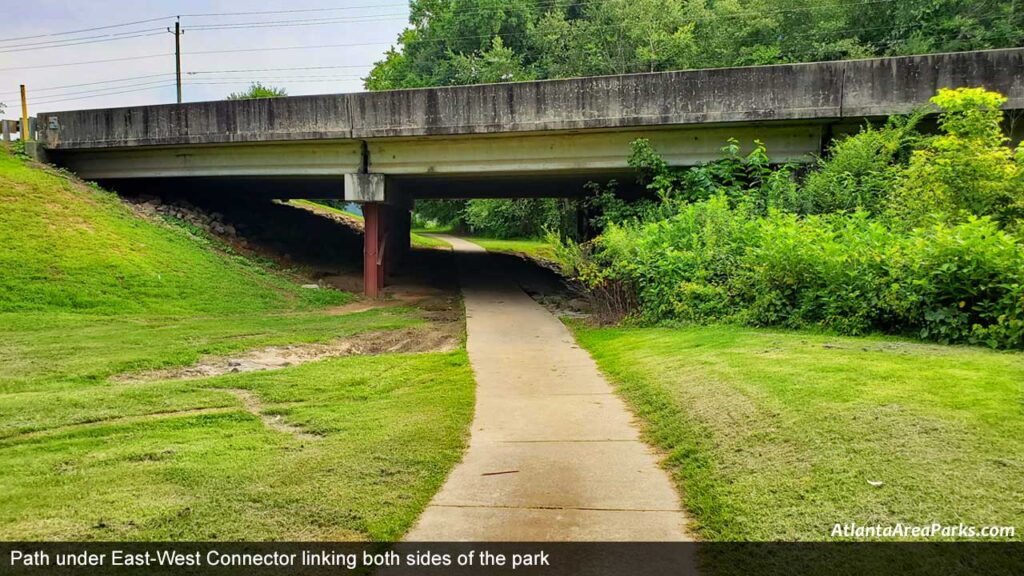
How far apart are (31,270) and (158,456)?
41.4ft

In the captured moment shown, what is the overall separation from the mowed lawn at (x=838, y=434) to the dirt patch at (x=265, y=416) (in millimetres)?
3013

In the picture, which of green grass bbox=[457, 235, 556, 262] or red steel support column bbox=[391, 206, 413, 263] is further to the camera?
green grass bbox=[457, 235, 556, 262]

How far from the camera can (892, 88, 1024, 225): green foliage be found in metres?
9.88

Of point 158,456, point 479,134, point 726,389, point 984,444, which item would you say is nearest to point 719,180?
point 479,134

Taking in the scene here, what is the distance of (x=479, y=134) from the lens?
17016 mm

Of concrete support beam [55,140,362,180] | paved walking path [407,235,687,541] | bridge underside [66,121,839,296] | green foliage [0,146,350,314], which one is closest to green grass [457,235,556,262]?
bridge underside [66,121,839,296]

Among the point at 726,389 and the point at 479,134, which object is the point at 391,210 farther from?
the point at 726,389

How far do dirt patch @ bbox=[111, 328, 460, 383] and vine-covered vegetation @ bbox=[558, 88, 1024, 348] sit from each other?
10.9ft

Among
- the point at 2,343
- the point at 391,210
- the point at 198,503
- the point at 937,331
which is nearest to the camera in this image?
the point at 198,503

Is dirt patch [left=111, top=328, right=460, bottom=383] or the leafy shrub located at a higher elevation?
the leafy shrub

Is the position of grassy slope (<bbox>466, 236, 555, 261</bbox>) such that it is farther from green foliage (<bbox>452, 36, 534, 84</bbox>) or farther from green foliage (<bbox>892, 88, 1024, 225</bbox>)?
green foliage (<bbox>892, 88, 1024, 225</bbox>)

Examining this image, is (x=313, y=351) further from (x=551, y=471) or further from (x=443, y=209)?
(x=443, y=209)

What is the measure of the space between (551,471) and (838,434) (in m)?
1.99

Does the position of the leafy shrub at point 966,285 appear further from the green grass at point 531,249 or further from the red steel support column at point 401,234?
the green grass at point 531,249
